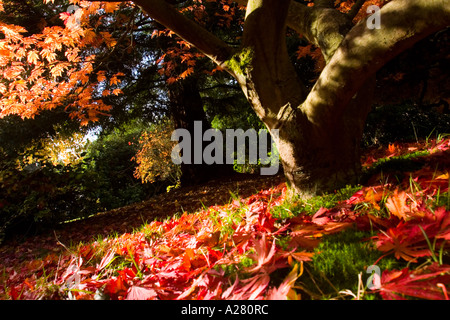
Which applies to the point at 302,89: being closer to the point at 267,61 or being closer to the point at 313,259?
the point at 267,61

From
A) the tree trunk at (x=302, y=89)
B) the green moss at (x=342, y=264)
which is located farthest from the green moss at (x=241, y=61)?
→ the green moss at (x=342, y=264)

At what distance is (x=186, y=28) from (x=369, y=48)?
5.06ft

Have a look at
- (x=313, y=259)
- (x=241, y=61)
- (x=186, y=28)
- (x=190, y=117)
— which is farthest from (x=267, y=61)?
(x=190, y=117)

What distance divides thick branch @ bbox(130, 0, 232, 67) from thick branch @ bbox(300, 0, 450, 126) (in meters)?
0.93

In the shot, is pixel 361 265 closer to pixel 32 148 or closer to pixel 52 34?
pixel 52 34

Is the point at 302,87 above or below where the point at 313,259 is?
above

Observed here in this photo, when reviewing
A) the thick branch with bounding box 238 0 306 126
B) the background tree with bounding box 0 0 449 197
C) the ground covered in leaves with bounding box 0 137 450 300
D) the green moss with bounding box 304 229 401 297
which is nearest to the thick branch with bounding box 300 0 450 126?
the background tree with bounding box 0 0 449 197

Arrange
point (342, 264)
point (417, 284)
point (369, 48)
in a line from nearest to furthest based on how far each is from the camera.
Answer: point (417, 284) → point (342, 264) → point (369, 48)

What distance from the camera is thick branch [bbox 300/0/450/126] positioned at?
156cm

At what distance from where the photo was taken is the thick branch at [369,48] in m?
1.56

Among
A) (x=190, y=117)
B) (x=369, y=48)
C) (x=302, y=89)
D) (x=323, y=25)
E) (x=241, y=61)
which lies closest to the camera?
(x=369, y=48)

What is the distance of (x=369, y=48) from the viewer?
1785mm

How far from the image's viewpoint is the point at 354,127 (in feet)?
7.91

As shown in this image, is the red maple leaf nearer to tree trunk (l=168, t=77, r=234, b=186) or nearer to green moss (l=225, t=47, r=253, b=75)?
green moss (l=225, t=47, r=253, b=75)
